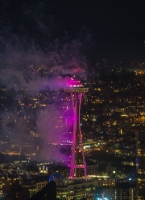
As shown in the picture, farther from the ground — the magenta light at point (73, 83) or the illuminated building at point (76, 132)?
the magenta light at point (73, 83)

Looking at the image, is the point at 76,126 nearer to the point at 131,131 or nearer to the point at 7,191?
the point at 7,191

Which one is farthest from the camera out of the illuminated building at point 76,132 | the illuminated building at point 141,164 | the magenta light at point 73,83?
the magenta light at point 73,83

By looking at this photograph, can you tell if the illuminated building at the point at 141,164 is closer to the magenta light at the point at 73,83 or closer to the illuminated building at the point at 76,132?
the illuminated building at the point at 76,132

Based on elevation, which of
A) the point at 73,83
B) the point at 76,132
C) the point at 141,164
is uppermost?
the point at 73,83

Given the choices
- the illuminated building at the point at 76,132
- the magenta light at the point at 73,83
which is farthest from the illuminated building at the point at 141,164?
the magenta light at the point at 73,83

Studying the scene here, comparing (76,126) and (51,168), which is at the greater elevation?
(76,126)

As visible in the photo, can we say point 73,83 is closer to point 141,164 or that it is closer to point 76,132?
point 76,132

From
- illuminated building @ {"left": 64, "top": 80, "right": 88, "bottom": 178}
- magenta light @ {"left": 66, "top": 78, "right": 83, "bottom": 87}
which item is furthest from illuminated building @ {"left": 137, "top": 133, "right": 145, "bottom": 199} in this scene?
magenta light @ {"left": 66, "top": 78, "right": 83, "bottom": 87}

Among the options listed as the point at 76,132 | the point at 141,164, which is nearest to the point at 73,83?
the point at 76,132

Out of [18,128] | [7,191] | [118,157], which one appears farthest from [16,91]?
[7,191]
